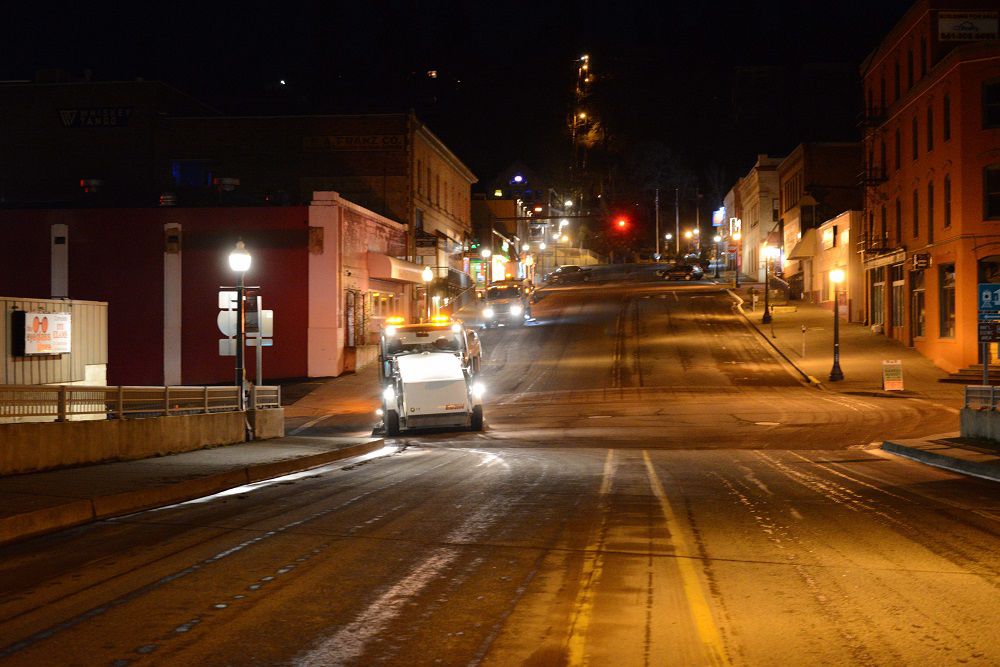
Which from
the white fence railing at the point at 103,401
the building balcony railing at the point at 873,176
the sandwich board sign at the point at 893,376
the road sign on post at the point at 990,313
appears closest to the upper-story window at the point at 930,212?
the building balcony railing at the point at 873,176

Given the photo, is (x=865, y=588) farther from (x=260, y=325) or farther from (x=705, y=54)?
(x=705, y=54)

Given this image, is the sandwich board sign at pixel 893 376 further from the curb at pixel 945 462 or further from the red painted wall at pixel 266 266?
the red painted wall at pixel 266 266

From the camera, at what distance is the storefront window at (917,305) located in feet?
150

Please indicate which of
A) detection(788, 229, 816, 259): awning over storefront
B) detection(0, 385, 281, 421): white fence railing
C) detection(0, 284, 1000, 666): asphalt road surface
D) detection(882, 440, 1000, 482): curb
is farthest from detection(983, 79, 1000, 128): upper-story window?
detection(0, 385, 281, 421): white fence railing

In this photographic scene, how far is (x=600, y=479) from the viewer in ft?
51.0

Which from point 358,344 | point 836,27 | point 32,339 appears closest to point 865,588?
point 32,339

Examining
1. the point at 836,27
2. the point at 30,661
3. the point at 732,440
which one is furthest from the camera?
the point at 836,27

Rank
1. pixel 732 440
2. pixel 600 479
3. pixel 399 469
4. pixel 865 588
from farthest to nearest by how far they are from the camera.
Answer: pixel 732 440 → pixel 399 469 → pixel 600 479 → pixel 865 588

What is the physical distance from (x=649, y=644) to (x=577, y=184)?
511 ft

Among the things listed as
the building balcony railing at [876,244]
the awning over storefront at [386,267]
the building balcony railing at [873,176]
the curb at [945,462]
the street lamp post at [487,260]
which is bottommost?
the curb at [945,462]

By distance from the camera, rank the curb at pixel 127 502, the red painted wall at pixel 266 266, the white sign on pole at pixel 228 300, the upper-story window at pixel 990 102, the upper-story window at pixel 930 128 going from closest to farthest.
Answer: the curb at pixel 127 502 → the white sign on pole at pixel 228 300 → the upper-story window at pixel 990 102 → the upper-story window at pixel 930 128 → the red painted wall at pixel 266 266

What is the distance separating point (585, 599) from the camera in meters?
7.58

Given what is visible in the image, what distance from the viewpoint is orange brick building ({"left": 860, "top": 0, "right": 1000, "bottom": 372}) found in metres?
40.3

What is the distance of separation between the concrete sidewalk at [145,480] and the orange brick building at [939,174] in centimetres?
2749
